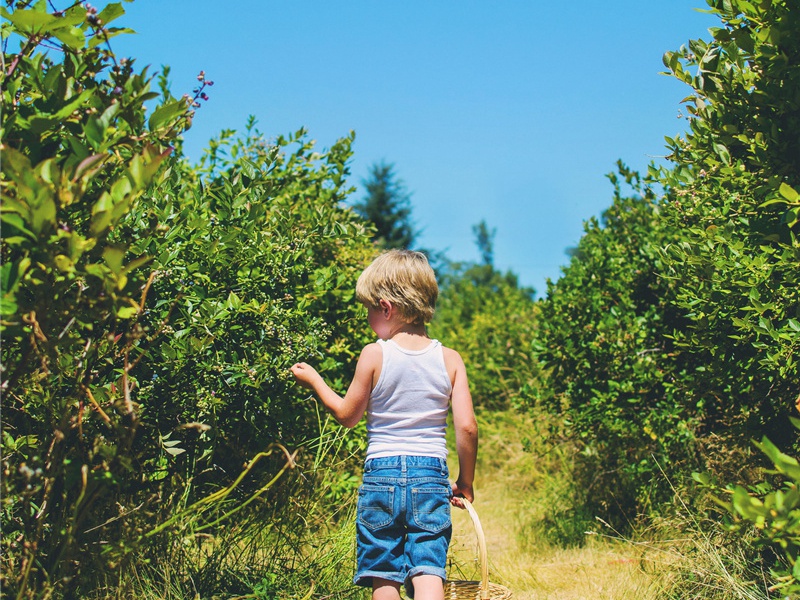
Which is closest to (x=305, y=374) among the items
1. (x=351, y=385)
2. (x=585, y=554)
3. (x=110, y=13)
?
(x=351, y=385)

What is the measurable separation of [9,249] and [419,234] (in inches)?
1266

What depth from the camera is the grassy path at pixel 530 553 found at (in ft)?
11.4

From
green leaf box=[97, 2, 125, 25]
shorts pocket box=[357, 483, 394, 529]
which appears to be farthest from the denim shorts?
green leaf box=[97, 2, 125, 25]

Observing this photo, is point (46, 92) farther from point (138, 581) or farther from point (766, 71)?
→ point (766, 71)

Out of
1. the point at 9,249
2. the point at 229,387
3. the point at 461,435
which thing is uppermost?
the point at 9,249

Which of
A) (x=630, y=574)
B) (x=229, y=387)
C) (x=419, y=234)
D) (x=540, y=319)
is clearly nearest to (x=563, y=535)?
(x=630, y=574)

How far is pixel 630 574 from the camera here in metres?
3.48

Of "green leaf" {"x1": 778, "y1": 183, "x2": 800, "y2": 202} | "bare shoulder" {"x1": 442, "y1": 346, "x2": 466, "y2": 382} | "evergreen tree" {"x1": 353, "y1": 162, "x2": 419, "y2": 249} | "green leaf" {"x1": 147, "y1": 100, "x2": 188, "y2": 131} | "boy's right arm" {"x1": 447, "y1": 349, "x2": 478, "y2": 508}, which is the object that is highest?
"evergreen tree" {"x1": 353, "y1": 162, "x2": 419, "y2": 249}

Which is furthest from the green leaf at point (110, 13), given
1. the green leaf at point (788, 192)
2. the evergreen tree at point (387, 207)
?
the evergreen tree at point (387, 207)

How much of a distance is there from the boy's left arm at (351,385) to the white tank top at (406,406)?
0.12 feet

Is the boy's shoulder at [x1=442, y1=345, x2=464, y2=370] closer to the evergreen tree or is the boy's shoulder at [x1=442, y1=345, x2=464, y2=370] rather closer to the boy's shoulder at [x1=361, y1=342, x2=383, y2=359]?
the boy's shoulder at [x1=361, y1=342, x2=383, y2=359]

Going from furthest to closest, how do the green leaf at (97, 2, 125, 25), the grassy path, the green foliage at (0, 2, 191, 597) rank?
the grassy path < the green leaf at (97, 2, 125, 25) < the green foliage at (0, 2, 191, 597)

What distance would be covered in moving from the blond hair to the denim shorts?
1.79 ft

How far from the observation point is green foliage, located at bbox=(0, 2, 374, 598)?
72.3 inches
